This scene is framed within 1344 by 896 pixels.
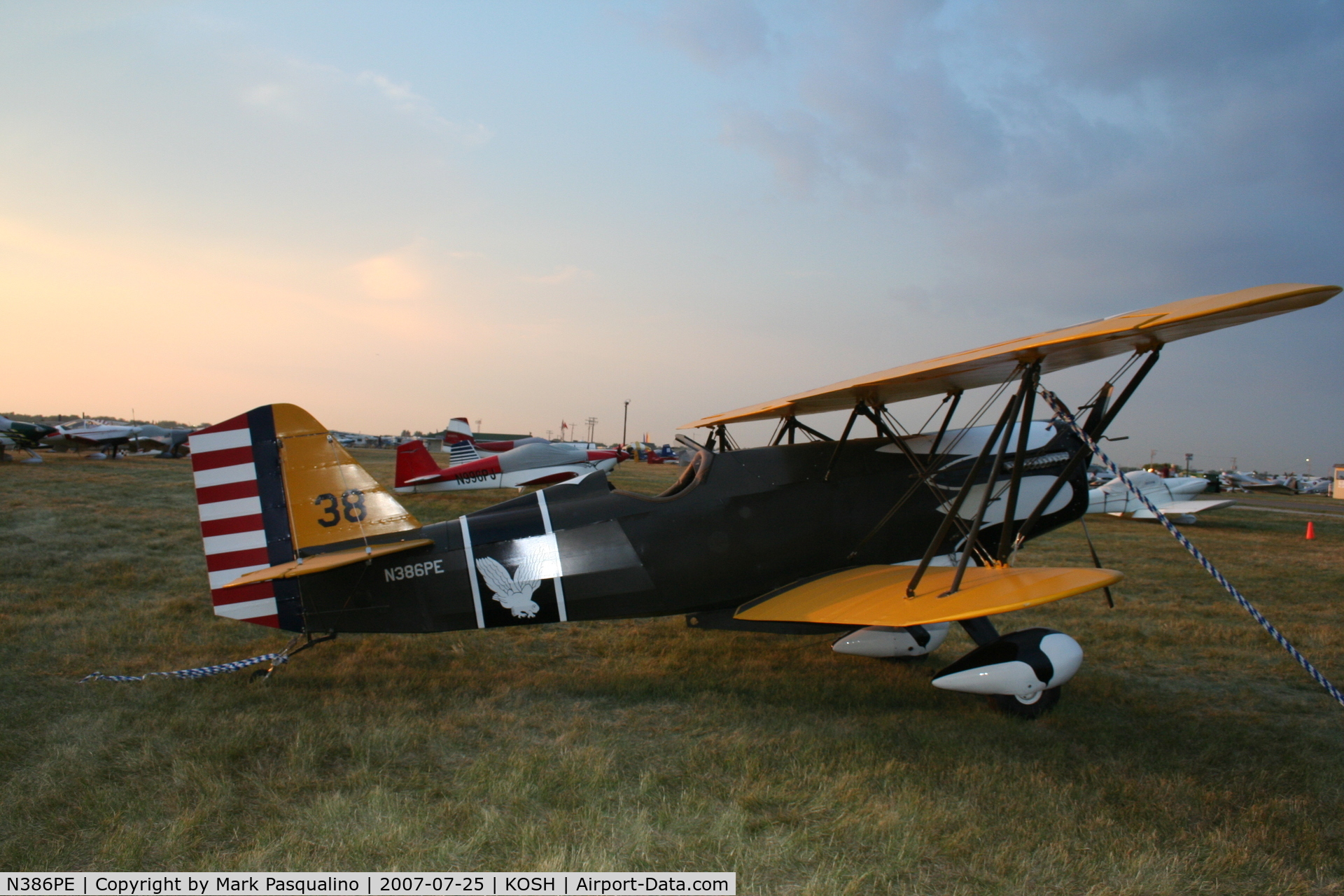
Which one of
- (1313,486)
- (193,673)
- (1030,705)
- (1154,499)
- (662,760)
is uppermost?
(193,673)

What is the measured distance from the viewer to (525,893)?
254cm

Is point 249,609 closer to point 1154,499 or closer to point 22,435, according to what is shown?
point 1154,499

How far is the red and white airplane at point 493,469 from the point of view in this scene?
18250 millimetres

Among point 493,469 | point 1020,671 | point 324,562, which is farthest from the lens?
point 493,469

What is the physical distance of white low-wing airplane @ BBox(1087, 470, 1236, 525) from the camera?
1592cm

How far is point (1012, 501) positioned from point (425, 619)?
Answer: 3716mm

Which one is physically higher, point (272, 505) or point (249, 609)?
point (272, 505)

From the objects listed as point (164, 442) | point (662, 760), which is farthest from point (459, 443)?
point (662, 760)

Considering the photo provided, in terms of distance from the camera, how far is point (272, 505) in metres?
4.58

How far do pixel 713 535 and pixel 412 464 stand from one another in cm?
1530

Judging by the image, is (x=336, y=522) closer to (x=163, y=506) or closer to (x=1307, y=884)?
(x=1307, y=884)

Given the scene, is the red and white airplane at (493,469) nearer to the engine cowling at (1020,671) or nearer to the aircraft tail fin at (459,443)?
the aircraft tail fin at (459,443)

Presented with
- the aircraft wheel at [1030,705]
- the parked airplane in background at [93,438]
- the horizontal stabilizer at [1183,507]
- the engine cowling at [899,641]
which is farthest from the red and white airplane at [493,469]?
the parked airplane in background at [93,438]

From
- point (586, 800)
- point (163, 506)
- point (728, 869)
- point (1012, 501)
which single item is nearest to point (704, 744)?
point (586, 800)
